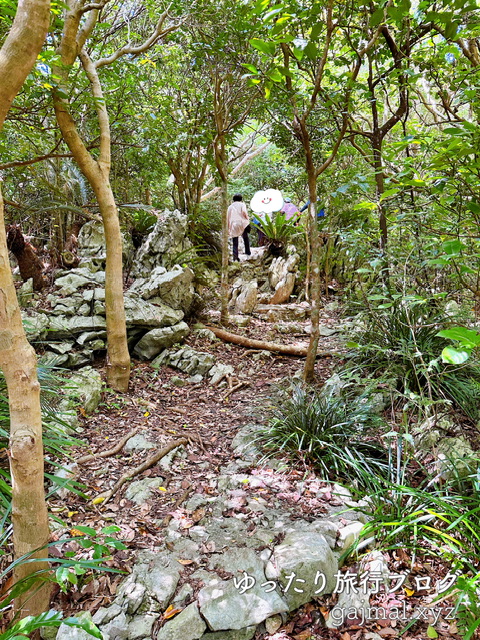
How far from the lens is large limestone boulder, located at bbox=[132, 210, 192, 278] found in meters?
5.53

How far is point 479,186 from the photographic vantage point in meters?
2.21

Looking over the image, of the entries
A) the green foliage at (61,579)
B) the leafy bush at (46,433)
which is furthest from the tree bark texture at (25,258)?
the green foliage at (61,579)

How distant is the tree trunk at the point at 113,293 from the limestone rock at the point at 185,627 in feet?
8.12

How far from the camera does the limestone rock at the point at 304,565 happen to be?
5.56 ft

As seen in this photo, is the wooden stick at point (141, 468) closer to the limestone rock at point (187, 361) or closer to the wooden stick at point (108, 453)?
the wooden stick at point (108, 453)

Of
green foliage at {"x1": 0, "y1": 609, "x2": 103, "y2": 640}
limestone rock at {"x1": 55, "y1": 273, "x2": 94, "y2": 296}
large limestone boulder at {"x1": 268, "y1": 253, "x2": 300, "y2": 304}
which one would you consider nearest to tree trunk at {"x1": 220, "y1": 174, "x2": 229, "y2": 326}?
large limestone boulder at {"x1": 268, "y1": 253, "x2": 300, "y2": 304}

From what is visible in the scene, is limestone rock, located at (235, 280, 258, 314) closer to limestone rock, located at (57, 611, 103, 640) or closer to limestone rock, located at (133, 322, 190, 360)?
limestone rock, located at (133, 322, 190, 360)

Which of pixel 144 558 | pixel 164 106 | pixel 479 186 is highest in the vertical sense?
pixel 164 106

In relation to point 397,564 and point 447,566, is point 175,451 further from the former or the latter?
point 447,566

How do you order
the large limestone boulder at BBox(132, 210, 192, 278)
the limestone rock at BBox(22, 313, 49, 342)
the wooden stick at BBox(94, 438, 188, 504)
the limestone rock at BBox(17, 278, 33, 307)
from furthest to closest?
the large limestone boulder at BBox(132, 210, 192, 278), the limestone rock at BBox(17, 278, 33, 307), the limestone rock at BBox(22, 313, 49, 342), the wooden stick at BBox(94, 438, 188, 504)

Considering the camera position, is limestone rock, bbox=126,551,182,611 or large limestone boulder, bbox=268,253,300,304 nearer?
limestone rock, bbox=126,551,182,611

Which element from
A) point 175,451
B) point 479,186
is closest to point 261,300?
point 175,451

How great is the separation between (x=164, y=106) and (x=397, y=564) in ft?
19.2

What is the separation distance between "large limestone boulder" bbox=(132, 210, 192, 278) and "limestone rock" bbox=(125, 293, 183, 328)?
87 centimetres
